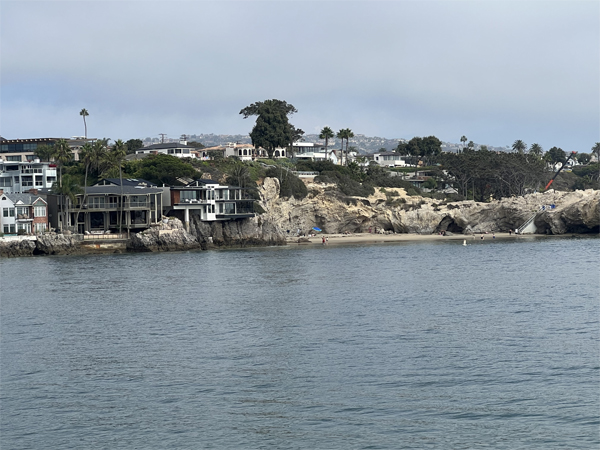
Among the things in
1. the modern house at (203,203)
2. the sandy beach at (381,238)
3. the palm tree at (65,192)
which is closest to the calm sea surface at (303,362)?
the palm tree at (65,192)

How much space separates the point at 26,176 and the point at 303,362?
76.8 meters

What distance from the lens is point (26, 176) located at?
96438mm

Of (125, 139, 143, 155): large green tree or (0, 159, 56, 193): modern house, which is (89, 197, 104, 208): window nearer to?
(0, 159, 56, 193): modern house

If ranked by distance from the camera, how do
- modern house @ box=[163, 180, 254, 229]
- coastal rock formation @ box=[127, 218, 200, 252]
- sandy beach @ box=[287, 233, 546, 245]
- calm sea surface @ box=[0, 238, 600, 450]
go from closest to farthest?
calm sea surface @ box=[0, 238, 600, 450]
coastal rock formation @ box=[127, 218, 200, 252]
modern house @ box=[163, 180, 254, 229]
sandy beach @ box=[287, 233, 546, 245]

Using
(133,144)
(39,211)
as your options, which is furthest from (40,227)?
(133,144)

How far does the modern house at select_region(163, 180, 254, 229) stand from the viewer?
90606 millimetres

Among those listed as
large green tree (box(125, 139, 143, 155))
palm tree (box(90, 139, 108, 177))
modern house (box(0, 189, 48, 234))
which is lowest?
modern house (box(0, 189, 48, 234))

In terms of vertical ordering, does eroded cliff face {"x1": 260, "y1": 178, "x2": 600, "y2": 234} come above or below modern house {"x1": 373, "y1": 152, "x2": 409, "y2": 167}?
below

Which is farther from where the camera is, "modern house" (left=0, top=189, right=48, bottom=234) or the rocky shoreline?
the rocky shoreline

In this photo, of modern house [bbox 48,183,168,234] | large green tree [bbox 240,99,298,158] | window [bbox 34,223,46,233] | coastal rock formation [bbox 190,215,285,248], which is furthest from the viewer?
large green tree [bbox 240,99,298,158]

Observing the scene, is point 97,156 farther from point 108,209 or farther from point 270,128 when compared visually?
point 270,128

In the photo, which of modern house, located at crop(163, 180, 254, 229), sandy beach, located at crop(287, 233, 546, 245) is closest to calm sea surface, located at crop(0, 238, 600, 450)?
modern house, located at crop(163, 180, 254, 229)

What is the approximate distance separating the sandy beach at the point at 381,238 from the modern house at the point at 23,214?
100 feet

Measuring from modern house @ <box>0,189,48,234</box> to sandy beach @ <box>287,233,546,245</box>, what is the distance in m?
30.6
